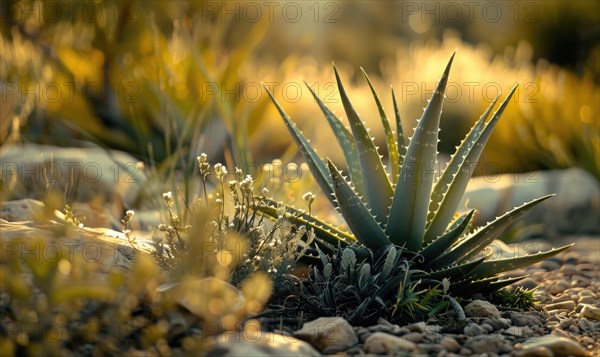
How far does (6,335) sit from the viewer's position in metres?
2.78

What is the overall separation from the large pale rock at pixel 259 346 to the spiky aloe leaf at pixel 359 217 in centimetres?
86

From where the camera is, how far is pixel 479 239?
3.86 meters

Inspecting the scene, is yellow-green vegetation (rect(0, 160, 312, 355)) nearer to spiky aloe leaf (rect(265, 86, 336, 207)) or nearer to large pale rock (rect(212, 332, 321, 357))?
large pale rock (rect(212, 332, 321, 357))

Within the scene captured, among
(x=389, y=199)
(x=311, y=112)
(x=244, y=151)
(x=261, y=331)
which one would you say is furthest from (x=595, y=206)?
(x=261, y=331)

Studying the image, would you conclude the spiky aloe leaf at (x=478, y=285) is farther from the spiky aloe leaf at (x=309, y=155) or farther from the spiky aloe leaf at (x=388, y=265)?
the spiky aloe leaf at (x=309, y=155)

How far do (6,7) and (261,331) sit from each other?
26.9 ft

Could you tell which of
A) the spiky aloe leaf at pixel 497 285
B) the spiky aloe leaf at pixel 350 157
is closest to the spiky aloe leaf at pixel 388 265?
the spiky aloe leaf at pixel 497 285

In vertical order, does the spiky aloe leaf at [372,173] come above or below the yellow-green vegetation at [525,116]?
above

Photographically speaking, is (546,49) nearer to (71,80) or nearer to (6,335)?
(71,80)

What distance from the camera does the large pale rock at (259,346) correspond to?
2.82 m

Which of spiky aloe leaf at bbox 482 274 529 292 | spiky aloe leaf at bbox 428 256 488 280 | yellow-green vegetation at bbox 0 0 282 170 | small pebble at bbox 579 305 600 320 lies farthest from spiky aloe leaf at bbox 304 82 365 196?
yellow-green vegetation at bbox 0 0 282 170

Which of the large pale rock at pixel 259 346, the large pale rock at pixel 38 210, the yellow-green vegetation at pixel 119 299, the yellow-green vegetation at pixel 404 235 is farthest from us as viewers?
the large pale rock at pixel 38 210

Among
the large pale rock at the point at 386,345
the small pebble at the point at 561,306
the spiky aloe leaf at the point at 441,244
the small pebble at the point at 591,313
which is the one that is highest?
the spiky aloe leaf at the point at 441,244

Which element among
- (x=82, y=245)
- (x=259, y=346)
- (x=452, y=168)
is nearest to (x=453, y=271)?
(x=452, y=168)
